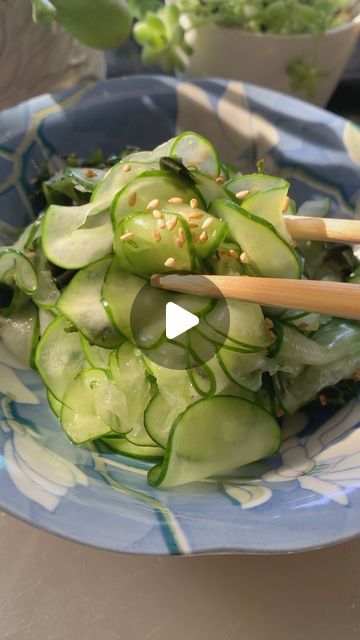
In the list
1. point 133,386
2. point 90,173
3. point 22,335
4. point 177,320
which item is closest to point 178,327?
point 177,320

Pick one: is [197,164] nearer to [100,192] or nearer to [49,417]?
[100,192]

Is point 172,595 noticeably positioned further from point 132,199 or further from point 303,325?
point 132,199

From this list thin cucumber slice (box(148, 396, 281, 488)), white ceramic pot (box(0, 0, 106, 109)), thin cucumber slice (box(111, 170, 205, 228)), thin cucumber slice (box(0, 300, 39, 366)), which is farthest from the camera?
white ceramic pot (box(0, 0, 106, 109))

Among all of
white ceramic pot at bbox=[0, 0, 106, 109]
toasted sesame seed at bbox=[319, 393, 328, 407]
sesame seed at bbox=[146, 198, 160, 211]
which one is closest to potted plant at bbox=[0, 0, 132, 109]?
white ceramic pot at bbox=[0, 0, 106, 109]

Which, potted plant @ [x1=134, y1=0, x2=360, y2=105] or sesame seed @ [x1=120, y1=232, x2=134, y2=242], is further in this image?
potted plant @ [x1=134, y1=0, x2=360, y2=105]

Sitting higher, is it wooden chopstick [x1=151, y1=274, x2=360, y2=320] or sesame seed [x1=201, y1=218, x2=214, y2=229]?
sesame seed [x1=201, y1=218, x2=214, y2=229]

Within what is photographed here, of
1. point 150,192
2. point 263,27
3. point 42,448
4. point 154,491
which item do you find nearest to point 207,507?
point 154,491

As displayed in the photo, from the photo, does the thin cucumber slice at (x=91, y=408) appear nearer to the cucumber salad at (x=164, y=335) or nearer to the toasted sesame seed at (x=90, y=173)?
the cucumber salad at (x=164, y=335)

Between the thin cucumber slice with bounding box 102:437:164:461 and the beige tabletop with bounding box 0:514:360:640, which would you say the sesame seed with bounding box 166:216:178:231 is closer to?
the thin cucumber slice with bounding box 102:437:164:461
